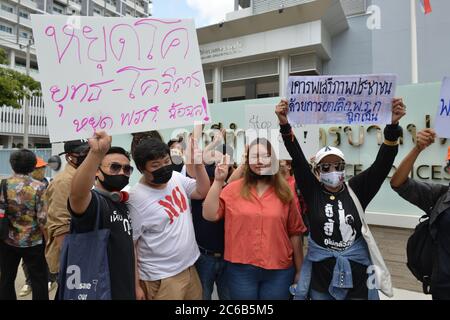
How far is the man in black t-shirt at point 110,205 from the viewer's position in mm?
1545

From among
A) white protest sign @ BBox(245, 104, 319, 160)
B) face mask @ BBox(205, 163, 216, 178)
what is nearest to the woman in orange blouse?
face mask @ BBox(205, 163, 216, 178)

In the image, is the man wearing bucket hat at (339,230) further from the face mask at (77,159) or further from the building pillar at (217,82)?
the building pillar at (217,82)

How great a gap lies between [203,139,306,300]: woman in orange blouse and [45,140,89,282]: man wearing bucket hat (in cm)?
102

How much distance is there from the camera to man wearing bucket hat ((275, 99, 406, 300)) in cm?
194

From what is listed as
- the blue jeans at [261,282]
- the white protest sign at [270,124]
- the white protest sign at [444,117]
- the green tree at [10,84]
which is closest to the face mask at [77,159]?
the blue jeans at [261,282]

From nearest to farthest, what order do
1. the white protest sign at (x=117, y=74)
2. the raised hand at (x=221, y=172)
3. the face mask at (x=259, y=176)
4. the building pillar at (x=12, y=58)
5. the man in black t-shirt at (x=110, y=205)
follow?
the man in black t-shirt at (x=110, y=205)
the white protest sign at (x=117, y=74)
the raised hand at (x=221, y=172)
the face mask at (x=259, y=176)
the building pillar at (x=12, y=58)

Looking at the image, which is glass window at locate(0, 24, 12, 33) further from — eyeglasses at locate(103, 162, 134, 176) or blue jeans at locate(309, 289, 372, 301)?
blue jeans at locate(309, 289, 372, 301)

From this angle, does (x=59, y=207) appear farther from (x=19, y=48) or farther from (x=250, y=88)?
(x=19, y=48)

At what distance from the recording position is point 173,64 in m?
2.08

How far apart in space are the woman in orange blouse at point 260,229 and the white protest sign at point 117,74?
0.52 m

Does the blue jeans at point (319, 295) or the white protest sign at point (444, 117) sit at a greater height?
the white protest sign at point (444, 117)

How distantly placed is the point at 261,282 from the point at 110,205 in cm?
111
